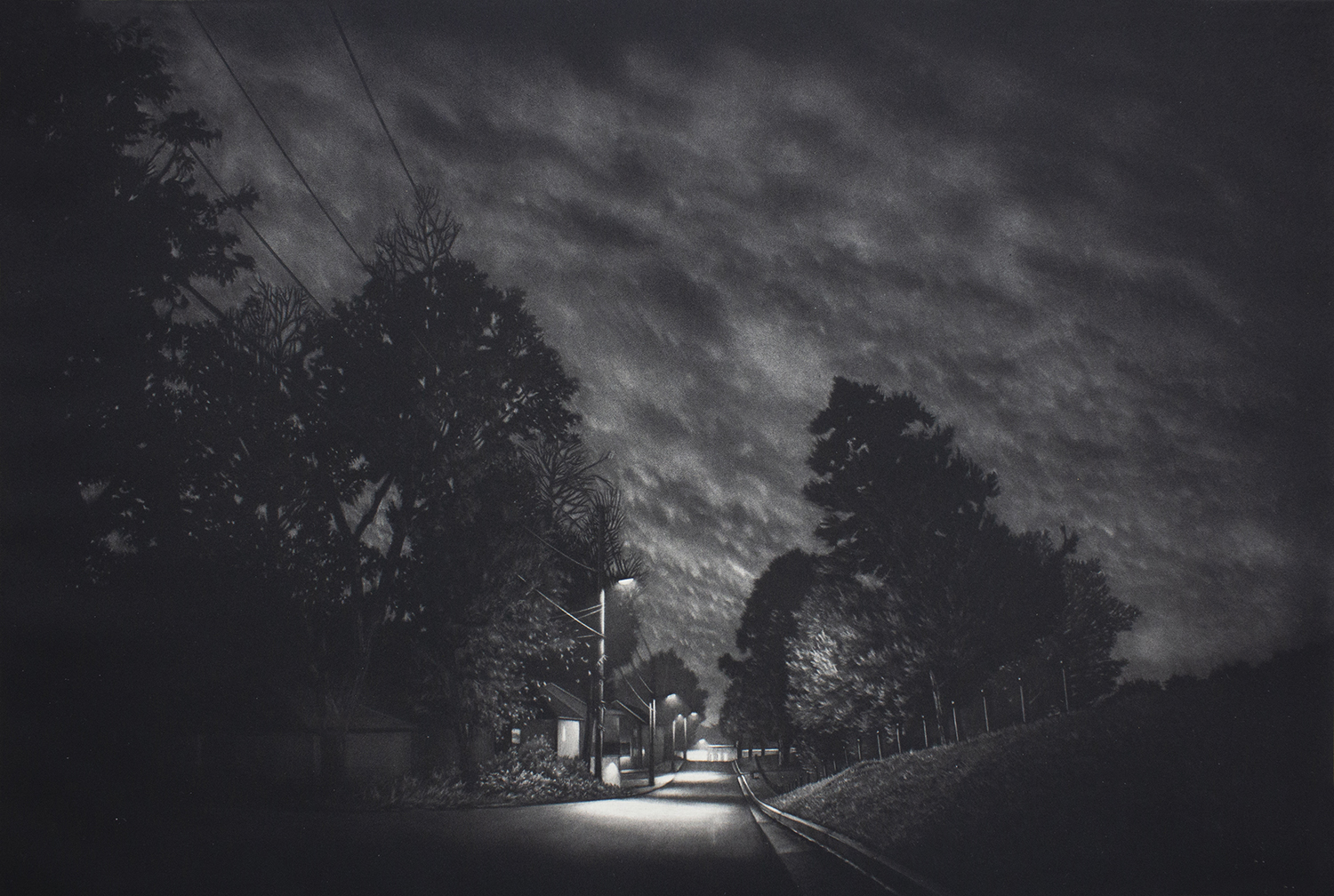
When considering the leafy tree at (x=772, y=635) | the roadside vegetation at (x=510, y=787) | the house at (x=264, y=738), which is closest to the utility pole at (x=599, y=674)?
the roadside vegetation at (x=510, y=787)

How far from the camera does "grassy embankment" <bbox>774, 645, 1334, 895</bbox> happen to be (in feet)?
28.9

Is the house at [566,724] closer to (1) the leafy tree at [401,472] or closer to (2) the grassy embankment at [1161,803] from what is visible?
(1) the leafy tree at [401,472]

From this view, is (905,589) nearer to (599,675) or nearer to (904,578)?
(904,578)

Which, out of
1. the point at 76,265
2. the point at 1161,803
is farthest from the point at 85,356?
the point at 1161,803

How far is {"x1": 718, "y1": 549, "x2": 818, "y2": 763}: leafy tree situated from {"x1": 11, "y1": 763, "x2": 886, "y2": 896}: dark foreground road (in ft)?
137

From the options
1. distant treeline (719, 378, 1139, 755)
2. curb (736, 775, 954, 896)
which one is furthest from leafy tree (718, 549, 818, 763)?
curb (736, 775, 954, 896)

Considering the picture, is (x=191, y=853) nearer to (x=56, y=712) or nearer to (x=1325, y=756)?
(x=56, y=712)

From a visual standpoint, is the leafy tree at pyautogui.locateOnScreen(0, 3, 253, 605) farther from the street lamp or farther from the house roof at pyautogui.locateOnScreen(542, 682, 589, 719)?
the house roof at pyautogui.locateOnScreen(542, 682, 589, 719)

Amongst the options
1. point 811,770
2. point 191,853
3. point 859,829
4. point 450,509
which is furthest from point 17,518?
point 811,770

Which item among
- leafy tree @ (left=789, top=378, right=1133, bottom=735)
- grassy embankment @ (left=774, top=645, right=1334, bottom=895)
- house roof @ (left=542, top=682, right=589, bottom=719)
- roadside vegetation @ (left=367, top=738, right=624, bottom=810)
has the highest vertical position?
leafy tree @ (left=789, top=378, right=1133, bottom=735)

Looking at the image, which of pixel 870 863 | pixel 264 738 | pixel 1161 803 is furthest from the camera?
pixel 264 738

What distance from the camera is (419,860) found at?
1189 cm

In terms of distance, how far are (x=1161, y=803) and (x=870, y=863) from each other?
13.6 ft

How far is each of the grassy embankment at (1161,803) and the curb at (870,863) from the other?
31cm
